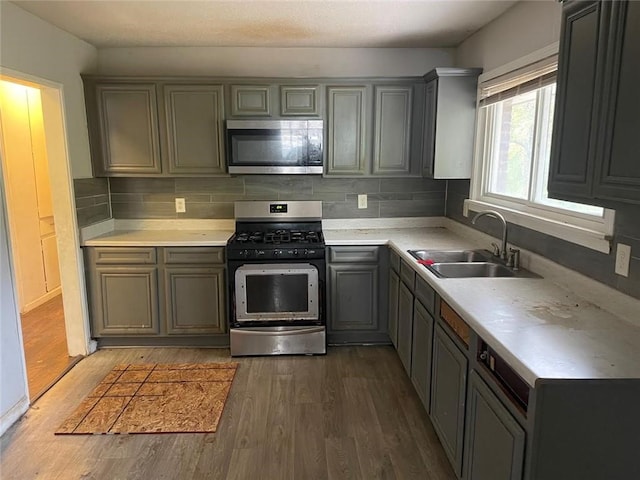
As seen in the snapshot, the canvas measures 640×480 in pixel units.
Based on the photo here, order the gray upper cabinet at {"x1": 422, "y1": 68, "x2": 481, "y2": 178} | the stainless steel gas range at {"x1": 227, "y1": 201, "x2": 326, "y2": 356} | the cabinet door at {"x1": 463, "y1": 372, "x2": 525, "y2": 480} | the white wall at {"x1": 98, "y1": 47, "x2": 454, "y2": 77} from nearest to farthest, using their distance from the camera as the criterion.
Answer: the cabinet door at {"x1": 463, "y1": 372, "x2": 525, "y2": 480} → the gray upper cabinet at {"x1": 422, "y1": 68, "x2": 481, "y2": 178} → the stainless steel gas range at {"x1": 227, "y1": 201, "x2": 326, "y2": 356} → the white wall at {"x1": 98, "y1": 47, "x2": 454, "y2": 77}

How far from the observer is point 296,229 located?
3695 millimetres

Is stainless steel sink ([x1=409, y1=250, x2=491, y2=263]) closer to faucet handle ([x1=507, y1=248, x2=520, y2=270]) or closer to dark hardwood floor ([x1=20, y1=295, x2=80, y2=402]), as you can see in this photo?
faucet handle ([x1=507, y1=248, x2=520, y2=270])

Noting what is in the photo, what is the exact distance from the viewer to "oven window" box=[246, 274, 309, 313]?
3.23 metres

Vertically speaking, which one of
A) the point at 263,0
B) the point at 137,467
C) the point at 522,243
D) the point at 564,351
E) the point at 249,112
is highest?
the point at 263,0

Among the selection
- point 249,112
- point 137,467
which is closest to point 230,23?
point 249,112

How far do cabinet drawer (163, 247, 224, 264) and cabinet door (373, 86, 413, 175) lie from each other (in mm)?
1390

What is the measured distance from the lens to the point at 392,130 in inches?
136

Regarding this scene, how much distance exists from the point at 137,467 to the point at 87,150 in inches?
92.4

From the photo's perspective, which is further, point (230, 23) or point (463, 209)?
point (463, 209)

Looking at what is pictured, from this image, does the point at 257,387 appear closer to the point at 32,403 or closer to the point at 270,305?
the point at 270,305

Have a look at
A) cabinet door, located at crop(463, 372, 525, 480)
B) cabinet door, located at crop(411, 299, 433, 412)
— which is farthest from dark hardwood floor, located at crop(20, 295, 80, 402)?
cabinet door, located at crop(463, 372, 525, 480)

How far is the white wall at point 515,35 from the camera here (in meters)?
2.20

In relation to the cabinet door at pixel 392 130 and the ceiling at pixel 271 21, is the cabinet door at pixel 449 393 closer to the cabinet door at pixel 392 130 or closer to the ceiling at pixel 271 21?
the cabinet door at pixel 392 130

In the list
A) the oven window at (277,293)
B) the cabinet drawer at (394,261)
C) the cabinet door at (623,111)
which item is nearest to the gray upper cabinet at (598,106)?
the cabinet door at (623,111)
